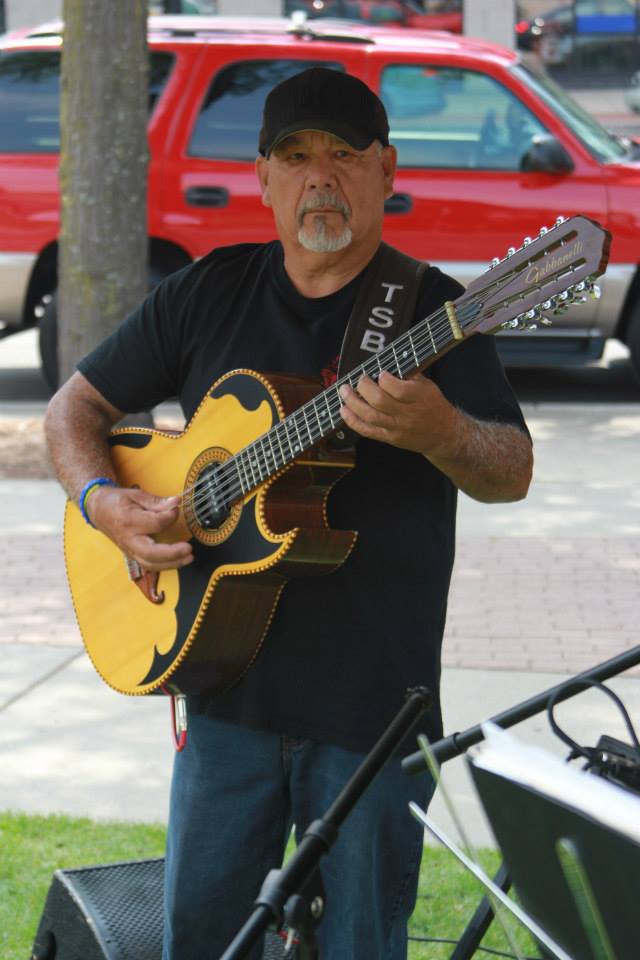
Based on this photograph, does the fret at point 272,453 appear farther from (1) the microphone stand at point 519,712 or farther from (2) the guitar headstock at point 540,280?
(1) the microphone stand at point 519,712

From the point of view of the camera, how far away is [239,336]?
2645mm

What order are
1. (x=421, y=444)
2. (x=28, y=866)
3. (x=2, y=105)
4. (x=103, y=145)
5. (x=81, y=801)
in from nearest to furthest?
1. (x=421, y=444)
2. (x=28, y=866)
3. (x=81, y=801)
4. (x=103, y=145)
5. (x=2, y=105)

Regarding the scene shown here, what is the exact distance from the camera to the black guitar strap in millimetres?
2443

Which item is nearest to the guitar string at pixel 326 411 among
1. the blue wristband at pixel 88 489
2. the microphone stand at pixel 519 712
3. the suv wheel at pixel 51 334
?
the blue wristband at pixel 88 489

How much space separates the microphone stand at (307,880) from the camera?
69.6 inches

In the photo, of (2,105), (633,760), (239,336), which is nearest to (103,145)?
(2,105)

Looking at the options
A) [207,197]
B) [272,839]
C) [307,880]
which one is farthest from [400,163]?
[307,880]

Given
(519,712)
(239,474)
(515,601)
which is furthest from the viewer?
(515,601)

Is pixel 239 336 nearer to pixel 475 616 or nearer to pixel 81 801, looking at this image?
pixel 81 801

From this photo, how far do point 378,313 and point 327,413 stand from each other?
0.60ft

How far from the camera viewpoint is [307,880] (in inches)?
71.4

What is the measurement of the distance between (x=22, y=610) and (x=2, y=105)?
4.12 metres

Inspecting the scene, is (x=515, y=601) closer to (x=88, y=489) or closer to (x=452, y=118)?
(x=88, y=489)

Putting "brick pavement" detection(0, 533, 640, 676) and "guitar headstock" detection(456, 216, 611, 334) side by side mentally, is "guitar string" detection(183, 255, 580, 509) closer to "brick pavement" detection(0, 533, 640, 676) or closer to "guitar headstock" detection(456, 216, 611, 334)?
"guitar headstock" detection(456, 216, 611, 334)
